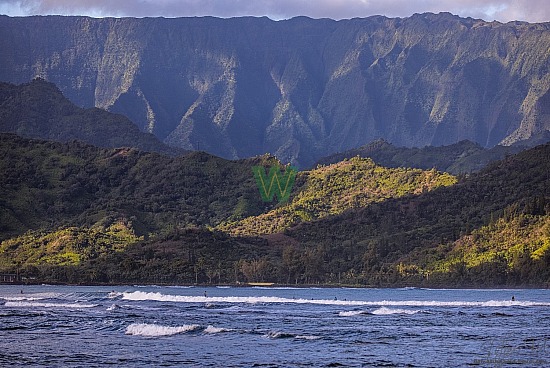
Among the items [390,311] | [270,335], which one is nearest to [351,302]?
[390,311]

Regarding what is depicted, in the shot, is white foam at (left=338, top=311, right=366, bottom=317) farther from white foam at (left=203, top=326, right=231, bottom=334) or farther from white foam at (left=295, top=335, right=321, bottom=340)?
white foam at (left=295, top=335, right=321, bottom=340)

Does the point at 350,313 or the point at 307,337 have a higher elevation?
the point at 350,313

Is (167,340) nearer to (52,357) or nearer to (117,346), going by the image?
(117,346)

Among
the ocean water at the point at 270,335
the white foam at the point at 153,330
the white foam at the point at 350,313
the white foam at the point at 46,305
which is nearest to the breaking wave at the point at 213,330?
the ocean water at the point at 270,335

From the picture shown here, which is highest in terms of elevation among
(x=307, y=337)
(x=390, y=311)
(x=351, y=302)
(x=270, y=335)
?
(x=351, y=302)

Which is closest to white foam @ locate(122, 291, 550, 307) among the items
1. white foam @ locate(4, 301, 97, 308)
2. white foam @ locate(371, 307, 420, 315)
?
white foam @ locate(371, 307, 420, 315)

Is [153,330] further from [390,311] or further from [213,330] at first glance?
[390,311]

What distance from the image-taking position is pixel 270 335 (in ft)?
312

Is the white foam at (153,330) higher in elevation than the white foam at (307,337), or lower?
higher

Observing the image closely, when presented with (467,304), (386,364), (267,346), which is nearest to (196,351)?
(267,346)

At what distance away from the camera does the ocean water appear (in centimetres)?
7706

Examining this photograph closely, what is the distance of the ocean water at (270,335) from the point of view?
3034 inches

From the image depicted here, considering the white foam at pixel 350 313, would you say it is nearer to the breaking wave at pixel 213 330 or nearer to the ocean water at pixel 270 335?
the ocean water at pixel 270 335

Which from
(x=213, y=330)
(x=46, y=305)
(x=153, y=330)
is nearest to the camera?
(x=153, y=330)
